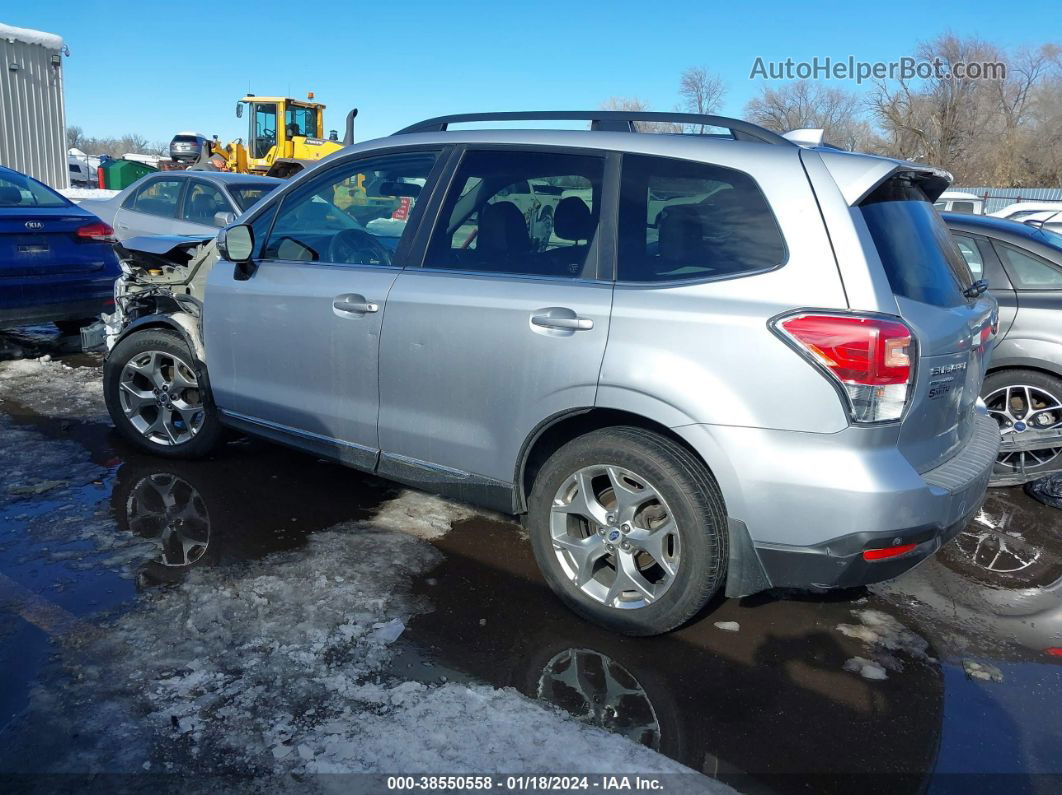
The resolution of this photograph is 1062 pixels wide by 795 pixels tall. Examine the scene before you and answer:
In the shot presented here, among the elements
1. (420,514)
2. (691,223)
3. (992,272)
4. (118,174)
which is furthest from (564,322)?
(118,174)

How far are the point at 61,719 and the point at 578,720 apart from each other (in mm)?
1667

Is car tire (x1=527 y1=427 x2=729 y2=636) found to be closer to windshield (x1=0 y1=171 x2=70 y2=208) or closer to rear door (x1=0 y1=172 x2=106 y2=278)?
rear door (x1=0 y1=172 x2=106 y2=278)

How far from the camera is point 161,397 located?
5.09 metres

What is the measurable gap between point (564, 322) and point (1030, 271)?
372 cm

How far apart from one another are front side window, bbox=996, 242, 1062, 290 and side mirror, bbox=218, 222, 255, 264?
182 inches

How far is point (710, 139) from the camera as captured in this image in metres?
3.30

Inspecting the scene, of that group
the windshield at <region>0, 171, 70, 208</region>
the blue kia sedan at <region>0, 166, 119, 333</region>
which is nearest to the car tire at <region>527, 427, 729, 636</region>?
the blue kia sedan at <region>0, 166, 119, 333</region>

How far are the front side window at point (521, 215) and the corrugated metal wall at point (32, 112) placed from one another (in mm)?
16791

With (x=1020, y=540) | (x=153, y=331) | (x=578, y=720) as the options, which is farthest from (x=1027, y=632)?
(x=153, y=331)

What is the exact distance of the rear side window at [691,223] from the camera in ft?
10.0

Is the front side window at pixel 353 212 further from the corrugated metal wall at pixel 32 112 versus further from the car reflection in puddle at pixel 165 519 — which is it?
the corrugated metal wall at pixel 32 112

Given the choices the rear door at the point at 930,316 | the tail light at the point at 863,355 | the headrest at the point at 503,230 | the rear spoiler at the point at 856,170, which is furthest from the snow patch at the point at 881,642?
the headrest at the point at 503,230

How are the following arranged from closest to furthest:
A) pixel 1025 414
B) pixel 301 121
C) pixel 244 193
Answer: pixel 1025 414 → pixel 244 193 → pixel 301 121

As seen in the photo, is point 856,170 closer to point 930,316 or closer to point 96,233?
point 930,316
